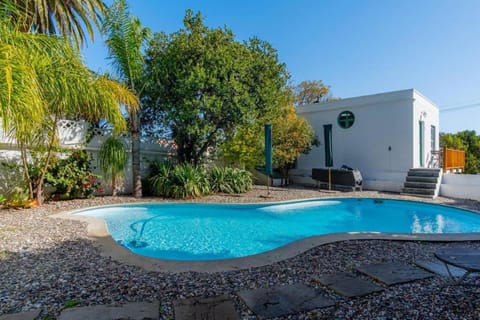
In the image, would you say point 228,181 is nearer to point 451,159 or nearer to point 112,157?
point 112,157

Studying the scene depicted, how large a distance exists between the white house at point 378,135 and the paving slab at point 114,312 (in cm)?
1081

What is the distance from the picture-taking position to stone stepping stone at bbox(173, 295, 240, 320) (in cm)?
223

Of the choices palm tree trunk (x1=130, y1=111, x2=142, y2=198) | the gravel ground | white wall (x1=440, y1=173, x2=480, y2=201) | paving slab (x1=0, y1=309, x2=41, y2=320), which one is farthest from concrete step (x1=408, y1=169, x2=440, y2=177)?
paving slab (x1=0, y1=309, x2=41, y2=320)

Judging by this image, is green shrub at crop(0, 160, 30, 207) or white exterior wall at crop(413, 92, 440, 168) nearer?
green shrub at crop(0, 160, 30, 207)

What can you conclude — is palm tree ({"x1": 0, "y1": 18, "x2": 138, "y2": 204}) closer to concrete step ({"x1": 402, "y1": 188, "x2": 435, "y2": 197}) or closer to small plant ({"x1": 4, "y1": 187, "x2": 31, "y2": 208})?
small plant ({"x1": 4, "y1": 187, "x2": 31, "y2": 208})

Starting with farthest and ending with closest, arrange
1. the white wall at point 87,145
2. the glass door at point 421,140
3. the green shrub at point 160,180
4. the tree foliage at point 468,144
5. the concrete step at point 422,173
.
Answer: the tree foliage at point 468,144, the glass door at point 421,140, the concrete step at point 422,173, the green shrub at point 160,180, the white wall at point 87,145

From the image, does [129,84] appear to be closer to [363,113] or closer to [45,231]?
[45,231]

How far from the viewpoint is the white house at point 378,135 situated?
11977mm

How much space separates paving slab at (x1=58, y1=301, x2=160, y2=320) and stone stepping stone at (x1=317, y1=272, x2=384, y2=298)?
1753 millimetres

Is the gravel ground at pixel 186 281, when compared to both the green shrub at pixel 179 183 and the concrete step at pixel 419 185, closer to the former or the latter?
the green shrub at pixel 179 183

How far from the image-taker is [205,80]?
367 inches

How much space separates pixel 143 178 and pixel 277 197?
534 cm

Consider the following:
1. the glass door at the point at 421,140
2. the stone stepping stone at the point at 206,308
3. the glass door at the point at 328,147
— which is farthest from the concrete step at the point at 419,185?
the stone stepping stone at the point at 206,308

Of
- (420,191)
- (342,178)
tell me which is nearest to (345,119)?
(342,178)
